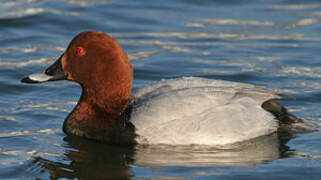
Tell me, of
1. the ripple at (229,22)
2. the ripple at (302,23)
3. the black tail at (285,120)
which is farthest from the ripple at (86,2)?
the black tail at (285,120)

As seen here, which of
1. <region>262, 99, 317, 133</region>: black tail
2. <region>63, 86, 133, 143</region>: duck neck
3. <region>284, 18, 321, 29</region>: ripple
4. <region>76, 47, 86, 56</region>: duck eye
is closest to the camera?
<region>63, 86, 133, 143</region>: duck neck

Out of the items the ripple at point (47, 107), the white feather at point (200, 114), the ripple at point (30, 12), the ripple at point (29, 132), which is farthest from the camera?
the ripple at point (30, 12)

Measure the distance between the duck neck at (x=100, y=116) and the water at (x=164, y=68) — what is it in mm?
120

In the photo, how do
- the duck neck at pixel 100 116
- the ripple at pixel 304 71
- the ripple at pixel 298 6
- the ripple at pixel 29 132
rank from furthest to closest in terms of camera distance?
the ripple at pixel 298 6 → the ripple at pixel 304 71 → the ripple at pixel 29 132 → the duck neck at pixel 100 116

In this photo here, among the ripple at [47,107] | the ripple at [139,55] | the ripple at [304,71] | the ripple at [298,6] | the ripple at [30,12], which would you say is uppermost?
the ripple at [298,6]

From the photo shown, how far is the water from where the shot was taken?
6852 millimetres

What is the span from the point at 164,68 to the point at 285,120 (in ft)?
10.8

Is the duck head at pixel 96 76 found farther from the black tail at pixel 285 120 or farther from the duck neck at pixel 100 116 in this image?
the black tail at pixel 285 120

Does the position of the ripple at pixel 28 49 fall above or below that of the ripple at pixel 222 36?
below

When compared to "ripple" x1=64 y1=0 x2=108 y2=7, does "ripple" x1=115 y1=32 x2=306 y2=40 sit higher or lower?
lower

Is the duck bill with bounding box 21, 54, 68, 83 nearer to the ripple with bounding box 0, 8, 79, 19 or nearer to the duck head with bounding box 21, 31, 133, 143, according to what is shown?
the duck head with bounding box 21, 31, 133, 143

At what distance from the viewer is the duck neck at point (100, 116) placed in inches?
290

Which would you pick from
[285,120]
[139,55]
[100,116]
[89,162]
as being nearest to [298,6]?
[139,55]

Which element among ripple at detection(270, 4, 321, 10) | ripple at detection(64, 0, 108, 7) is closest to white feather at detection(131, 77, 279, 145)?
ripple at detection(270, 4, 321, 10)
